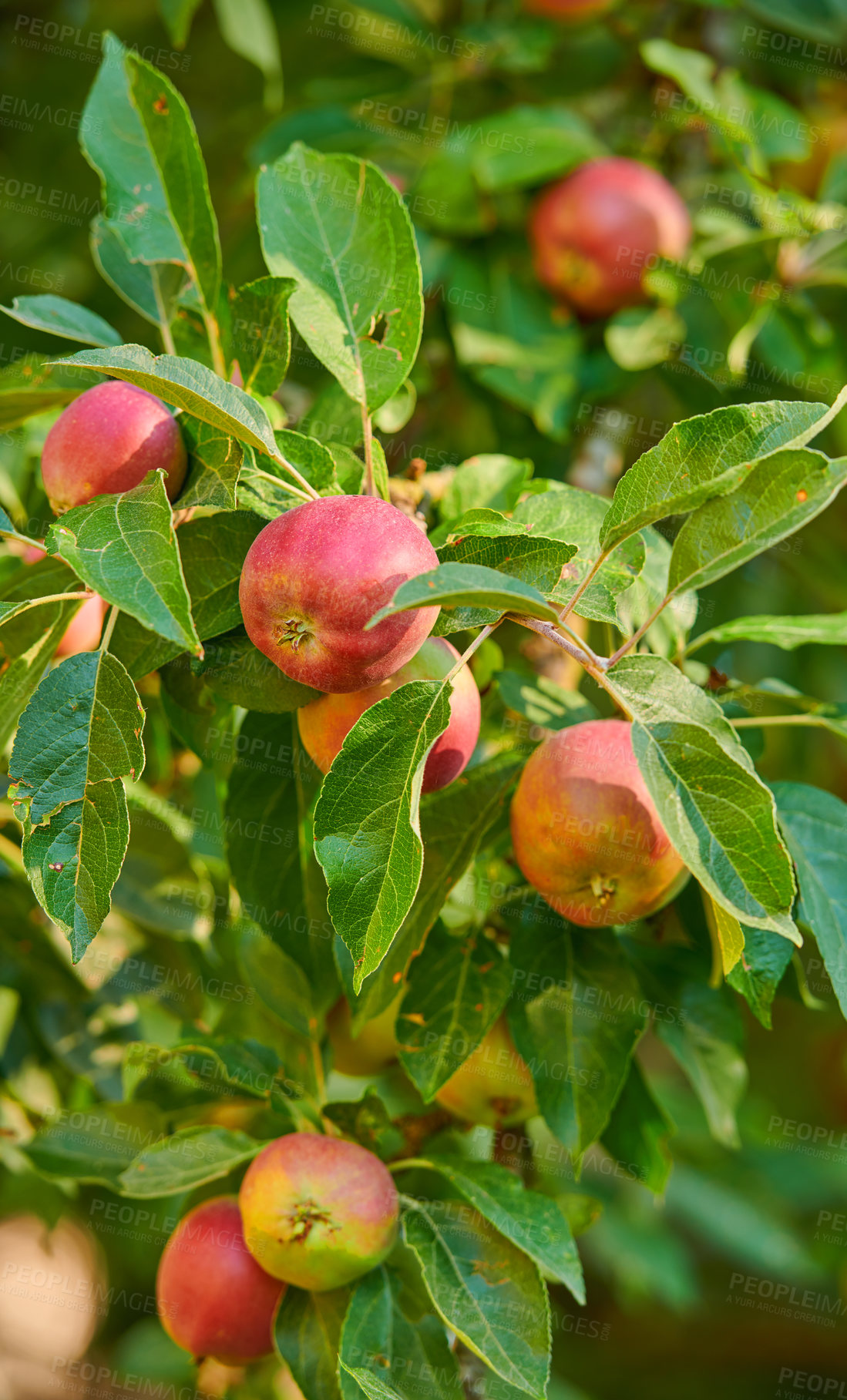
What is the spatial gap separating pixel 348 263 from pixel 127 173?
0.84 feet

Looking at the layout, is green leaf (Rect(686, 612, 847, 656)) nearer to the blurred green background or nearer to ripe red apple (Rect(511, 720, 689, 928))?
the blurred green background

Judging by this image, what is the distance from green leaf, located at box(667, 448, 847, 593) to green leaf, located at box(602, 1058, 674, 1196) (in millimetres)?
604

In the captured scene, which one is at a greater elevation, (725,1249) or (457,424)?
(457,424)

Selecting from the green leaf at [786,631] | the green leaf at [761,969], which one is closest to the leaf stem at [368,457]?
the green leaf at [786,631]

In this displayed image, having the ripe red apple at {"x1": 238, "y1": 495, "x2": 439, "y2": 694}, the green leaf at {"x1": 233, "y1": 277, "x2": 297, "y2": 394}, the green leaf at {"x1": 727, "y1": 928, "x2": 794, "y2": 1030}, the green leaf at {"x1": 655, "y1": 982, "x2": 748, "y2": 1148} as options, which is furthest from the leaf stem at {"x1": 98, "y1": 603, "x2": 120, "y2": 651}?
the green leaf at {"x1": 655, "y1": 982, "x2": 748, "y2": 1148}

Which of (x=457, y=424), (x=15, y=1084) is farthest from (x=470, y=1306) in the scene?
(x=457, y=424)

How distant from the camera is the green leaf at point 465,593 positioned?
0.67m

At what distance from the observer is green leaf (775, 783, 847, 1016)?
3.25 ft

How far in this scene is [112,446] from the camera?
94 centimetres

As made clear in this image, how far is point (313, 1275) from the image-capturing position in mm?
1037

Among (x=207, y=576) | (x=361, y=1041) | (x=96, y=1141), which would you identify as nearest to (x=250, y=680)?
(x=207, y=576)

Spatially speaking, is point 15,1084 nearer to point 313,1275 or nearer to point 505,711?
point 313,1275

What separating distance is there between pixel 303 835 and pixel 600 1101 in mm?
379

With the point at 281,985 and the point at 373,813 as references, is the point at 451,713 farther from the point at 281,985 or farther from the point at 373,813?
the point at 281,985
